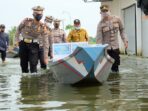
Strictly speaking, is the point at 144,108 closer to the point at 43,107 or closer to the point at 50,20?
the point at 43,107

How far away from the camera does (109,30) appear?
13898mm

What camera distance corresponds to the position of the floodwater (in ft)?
24.9

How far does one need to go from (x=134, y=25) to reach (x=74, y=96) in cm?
2067

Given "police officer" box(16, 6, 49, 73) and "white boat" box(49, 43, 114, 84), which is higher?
"police officer" box(16, 6, 49, 73)

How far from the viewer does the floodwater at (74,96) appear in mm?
7602

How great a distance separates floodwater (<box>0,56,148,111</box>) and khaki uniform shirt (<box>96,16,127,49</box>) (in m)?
1.79

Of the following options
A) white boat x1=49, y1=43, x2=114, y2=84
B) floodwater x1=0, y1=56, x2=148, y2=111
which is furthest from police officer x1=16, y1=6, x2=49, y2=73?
white boat x1=49, y1=43, x2=114, y2=84

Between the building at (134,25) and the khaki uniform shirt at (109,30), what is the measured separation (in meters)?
10.7

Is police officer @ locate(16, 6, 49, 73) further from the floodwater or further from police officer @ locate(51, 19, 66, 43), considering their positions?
police officer @ locate(51, 19, 66, 43)

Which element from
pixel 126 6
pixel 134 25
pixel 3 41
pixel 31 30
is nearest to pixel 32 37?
pixel 31 30

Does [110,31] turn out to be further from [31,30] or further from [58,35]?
[58,35]

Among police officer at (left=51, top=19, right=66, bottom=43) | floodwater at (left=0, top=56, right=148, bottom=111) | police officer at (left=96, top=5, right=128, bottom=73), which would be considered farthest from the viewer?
police officer at (left=51, top=19, right=66, bottom=43)

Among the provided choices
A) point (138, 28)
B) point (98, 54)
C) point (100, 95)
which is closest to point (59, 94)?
point (100, 95)

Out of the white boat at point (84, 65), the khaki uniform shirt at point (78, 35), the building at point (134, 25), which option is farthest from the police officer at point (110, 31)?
the building at point (134, 25)
